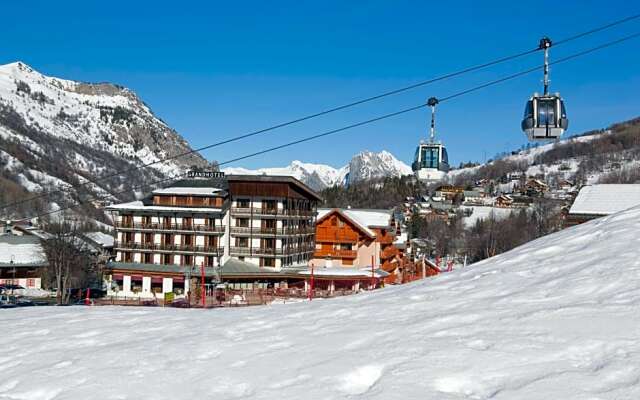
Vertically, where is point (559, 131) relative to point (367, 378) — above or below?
above

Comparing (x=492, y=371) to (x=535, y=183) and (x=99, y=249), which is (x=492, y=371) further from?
(x=535, y=183)

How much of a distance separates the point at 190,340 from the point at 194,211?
41395mm

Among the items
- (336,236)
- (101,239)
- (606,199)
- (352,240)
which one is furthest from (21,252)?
(606,199)

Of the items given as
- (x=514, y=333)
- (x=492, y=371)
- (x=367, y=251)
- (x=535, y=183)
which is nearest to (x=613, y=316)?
(x=514, y=333)

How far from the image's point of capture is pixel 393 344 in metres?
6.40

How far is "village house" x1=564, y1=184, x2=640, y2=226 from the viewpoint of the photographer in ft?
114

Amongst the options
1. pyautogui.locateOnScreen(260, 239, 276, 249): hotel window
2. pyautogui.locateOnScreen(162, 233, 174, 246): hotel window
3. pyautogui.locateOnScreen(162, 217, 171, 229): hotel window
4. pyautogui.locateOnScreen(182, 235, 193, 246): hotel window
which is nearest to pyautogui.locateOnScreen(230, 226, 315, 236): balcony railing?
pyautogui.locateOnScreen(260, 239, 276, 249): hotel window

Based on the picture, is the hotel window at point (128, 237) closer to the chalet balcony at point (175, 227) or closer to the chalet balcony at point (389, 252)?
the chalet balcony at point (175, 227)

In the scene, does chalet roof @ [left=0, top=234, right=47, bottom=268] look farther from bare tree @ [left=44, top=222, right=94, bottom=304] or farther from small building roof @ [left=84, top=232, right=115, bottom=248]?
small building roof @ [left=84, top=232, right=115, bottom=248]

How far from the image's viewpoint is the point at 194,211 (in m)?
48.2

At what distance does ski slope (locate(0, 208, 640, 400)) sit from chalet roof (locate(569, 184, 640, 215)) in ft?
89.9

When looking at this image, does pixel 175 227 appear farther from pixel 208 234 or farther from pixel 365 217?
pixel 365 217

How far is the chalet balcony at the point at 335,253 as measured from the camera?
53509 millimetres

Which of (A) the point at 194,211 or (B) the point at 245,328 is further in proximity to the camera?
(A) the point at 194,211
